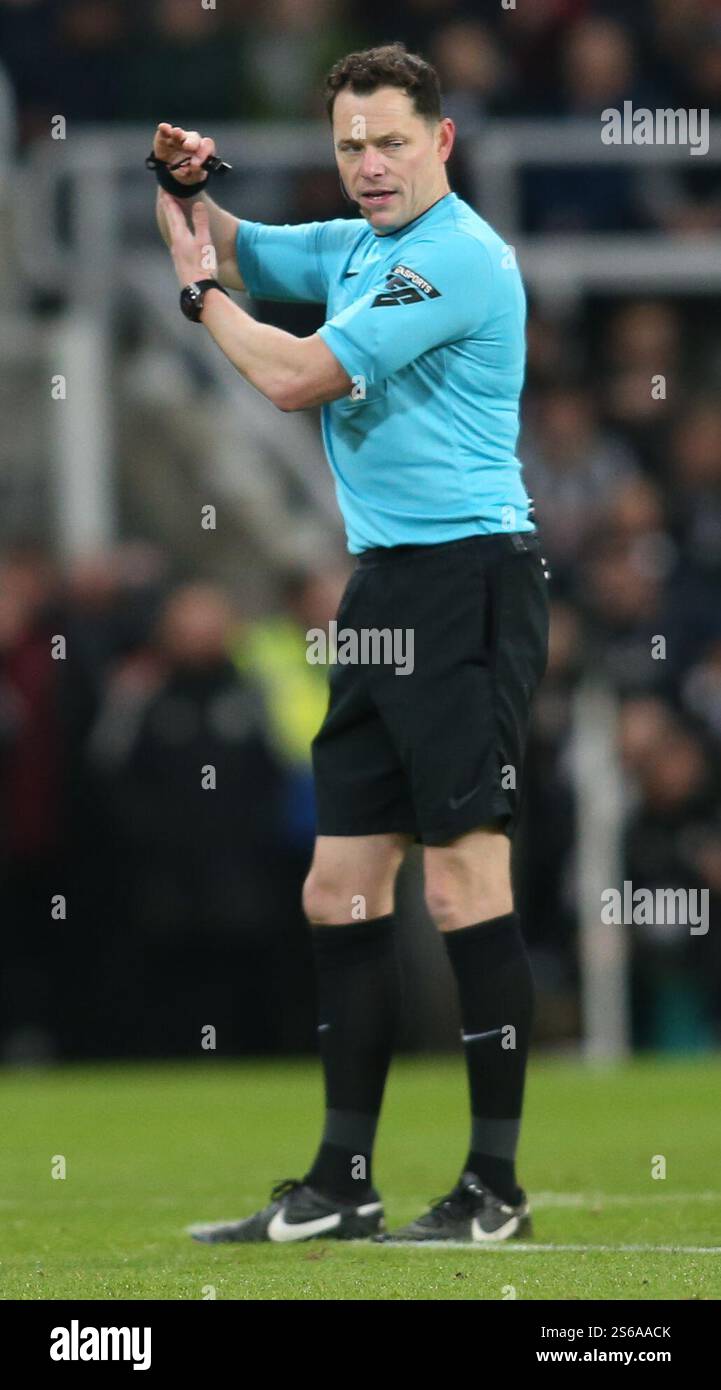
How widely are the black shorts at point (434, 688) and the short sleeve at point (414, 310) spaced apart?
0.43 metres

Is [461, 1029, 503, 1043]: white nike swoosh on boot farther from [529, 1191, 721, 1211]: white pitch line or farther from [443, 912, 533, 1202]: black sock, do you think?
[529, 1191, 721, 1211]: white pitch line

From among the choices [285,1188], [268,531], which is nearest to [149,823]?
[268,531]

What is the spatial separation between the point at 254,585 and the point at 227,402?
0.95 metres

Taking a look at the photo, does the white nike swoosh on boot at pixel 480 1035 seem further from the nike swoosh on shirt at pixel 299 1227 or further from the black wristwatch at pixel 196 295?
the black wristwatch at pixel 196 295

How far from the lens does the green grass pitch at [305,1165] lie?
15.8ft

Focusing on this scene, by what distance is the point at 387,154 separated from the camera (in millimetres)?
5473

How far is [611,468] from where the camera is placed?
42.9ft

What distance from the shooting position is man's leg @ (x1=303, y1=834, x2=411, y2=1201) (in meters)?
5.64

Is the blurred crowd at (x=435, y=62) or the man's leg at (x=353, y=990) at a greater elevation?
the blurred crowd at (x=435, y=62)

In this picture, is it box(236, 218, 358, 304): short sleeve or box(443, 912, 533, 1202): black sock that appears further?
box(236, 218, 358, 304): short sleeve

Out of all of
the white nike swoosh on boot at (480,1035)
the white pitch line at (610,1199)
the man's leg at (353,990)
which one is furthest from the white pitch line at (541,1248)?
the white pitch line at (610,1199)

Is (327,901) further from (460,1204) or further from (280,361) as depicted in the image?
(280,361)

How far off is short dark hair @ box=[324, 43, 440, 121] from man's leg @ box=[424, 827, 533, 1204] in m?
1.51

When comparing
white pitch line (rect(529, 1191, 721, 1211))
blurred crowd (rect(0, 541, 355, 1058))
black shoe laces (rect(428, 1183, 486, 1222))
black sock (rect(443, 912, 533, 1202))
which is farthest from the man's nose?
blurred crowd (rect(0, 541, 355, 1058))
